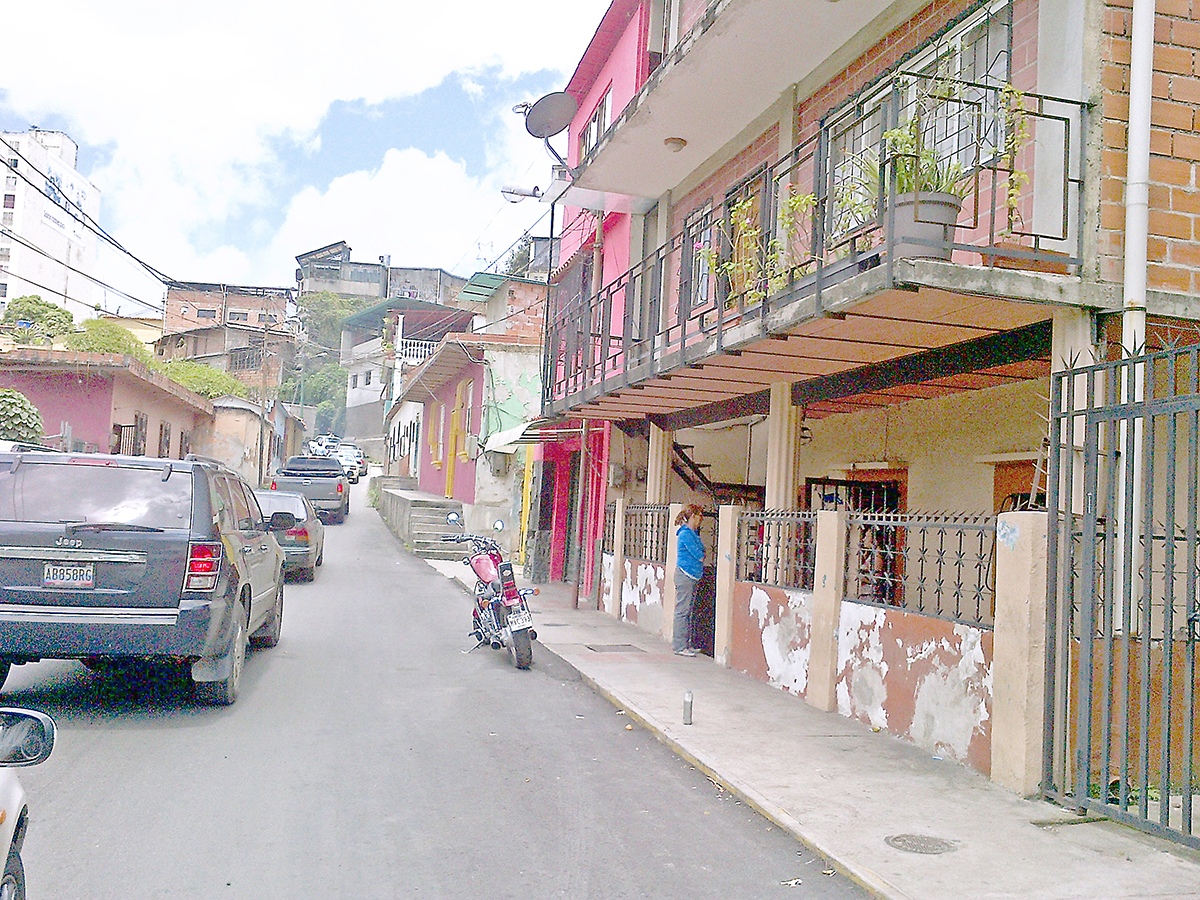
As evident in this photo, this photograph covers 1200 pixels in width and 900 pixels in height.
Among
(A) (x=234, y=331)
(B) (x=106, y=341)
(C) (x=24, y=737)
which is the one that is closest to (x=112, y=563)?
(C) (x=24, y=737)

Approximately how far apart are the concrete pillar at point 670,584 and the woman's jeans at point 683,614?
0.57 meters

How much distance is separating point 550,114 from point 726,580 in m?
8.04

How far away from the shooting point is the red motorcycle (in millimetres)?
10148

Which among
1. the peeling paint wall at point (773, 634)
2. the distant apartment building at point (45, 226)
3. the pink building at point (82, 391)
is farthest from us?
the distant apartment building at point (45, 226)

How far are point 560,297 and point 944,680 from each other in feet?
49.1

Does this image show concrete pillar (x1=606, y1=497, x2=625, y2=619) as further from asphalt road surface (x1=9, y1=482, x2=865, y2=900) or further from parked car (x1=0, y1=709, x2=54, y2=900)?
parked car (x1=0, y1=709, x2=54, y2=900)

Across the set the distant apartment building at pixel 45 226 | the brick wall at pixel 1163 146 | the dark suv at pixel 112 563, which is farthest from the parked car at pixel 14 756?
the distant apartment building at pixel 45 226

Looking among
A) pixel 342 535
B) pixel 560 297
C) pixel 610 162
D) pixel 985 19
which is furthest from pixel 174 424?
pixel 985 19

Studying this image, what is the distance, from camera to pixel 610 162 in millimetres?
13047

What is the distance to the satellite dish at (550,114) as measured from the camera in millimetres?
14844

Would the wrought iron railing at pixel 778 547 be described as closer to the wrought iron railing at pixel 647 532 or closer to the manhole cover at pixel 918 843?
the wrought iron railing at pixel 647 532

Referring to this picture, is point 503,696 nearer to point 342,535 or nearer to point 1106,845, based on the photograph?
point 1106,845

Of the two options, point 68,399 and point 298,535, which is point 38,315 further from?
point 298,535

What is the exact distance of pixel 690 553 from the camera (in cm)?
1120
